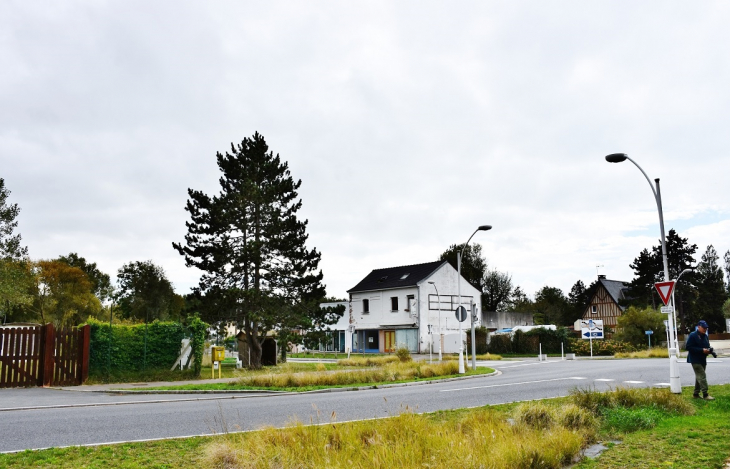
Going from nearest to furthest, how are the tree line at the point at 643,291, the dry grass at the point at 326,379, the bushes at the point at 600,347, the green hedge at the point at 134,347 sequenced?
the dry grass at the point at 326,379
the green hedge at the point at 134,347
the bushes at the point at 600,347
the tree line at the point at 643,291

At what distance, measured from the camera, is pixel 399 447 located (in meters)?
6.16

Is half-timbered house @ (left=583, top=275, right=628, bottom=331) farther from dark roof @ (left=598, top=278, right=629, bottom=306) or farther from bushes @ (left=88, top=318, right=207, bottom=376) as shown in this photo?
bushes @ (left=88, top=318, right=207, bottom=376)

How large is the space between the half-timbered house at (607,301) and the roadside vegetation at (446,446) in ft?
234

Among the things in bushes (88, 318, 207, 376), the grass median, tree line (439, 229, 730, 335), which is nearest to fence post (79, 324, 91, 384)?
bushes (88, 318, 207, 376)

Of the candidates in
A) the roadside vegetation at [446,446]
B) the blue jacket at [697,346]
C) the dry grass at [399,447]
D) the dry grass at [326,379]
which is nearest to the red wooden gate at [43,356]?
the dry grass at [326,379]

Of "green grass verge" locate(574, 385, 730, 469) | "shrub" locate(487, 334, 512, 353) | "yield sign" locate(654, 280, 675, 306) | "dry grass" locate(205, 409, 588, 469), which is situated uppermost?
"yield sign" locate(654, 280, 675, 306)

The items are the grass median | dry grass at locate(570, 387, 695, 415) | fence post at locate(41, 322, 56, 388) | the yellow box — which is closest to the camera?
dry grass at locate(570, 387, 695, 415)

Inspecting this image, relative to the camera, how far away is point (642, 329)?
43.4 metres

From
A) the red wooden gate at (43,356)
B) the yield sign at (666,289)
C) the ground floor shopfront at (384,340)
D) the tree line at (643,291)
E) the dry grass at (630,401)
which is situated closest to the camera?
the dry grass at (630,401)

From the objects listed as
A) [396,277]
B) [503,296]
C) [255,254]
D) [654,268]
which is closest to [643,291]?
[654,268]

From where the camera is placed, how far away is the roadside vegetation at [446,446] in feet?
20.1

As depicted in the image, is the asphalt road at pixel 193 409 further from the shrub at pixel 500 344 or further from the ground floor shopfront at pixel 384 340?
the ground floor shopfront at pixel 384 340

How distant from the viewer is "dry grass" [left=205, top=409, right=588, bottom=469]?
5.92 metres

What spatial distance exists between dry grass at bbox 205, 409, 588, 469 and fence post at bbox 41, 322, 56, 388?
16.1m
